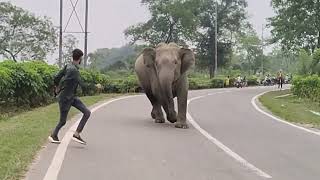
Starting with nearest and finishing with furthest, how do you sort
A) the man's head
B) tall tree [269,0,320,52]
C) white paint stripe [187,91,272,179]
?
white paint stripe [187,91,272,179]
the man's head
tall tree [269,0,320,52]

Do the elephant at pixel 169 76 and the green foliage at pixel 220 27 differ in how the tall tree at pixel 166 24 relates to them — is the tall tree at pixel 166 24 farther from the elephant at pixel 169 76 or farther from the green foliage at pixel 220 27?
the elephant at pixel 169 76

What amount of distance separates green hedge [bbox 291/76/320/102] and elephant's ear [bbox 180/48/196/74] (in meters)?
15.8

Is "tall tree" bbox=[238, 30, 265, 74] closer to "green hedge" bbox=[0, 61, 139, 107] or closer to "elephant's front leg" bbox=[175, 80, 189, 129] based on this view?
"green hedge" bbox=[0, 61, 139, 107]

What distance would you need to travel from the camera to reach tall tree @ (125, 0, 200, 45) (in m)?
81.3

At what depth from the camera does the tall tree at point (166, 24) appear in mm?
81312

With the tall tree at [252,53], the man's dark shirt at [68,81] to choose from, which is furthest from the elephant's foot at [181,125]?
the tall tree at [252,53]

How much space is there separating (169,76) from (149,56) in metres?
1.44

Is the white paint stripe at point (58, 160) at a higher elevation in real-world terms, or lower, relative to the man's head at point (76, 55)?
lower

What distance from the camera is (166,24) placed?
8212cm

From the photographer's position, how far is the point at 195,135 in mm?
14812

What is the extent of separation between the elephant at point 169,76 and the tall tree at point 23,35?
3882cm

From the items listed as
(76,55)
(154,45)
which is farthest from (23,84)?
(76,55)

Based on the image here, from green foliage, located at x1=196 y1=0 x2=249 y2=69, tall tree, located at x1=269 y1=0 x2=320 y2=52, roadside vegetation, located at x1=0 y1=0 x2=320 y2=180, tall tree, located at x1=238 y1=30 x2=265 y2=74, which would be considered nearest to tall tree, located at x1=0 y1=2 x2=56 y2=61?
roadside vegetation, located at x1=0 y1=0 x2=320 y2=180

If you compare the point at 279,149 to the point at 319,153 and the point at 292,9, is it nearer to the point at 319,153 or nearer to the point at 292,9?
the point at 319,153
